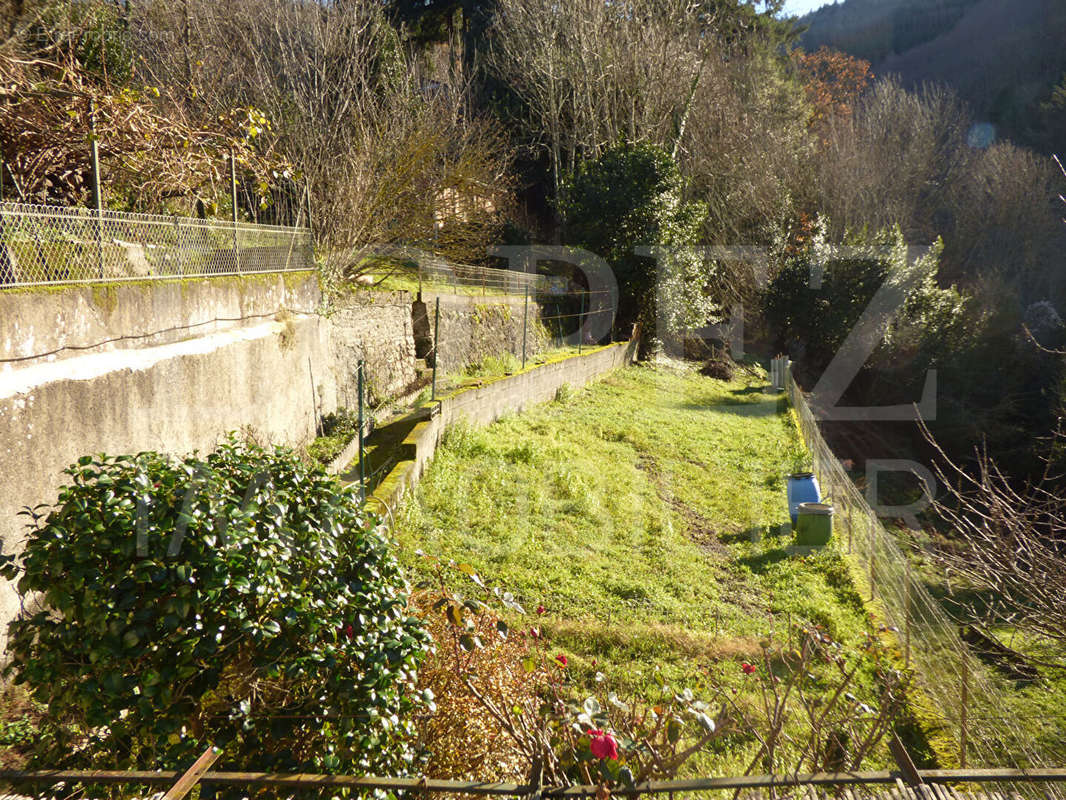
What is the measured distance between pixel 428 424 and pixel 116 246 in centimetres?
419

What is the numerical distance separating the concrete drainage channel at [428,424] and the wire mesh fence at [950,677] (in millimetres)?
4693

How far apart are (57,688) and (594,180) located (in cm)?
1860

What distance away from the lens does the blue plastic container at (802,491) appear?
31.4ft

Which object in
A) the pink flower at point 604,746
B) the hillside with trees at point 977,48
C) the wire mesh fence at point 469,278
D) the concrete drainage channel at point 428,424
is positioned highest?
the hillside with trees at point 977,48

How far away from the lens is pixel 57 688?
9.14 ft

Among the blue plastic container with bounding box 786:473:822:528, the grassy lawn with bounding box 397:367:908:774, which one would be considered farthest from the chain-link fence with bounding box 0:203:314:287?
the blue plastic container with bounding box 786:473:822:528

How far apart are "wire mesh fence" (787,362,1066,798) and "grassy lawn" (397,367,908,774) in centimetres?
47

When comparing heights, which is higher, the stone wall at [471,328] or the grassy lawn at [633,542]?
the stone wall at [471,328]

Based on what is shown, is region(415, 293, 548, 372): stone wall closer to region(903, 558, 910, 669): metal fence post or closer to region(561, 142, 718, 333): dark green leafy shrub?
region(561, 142, 718, 333): dark green leafy shrub

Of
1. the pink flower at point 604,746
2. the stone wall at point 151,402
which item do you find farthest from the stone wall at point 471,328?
the pink flower at point 604,746

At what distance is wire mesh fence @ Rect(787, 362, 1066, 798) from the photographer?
16.6 ft

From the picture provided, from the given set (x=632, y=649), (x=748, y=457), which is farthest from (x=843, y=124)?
(x=632, y=649)

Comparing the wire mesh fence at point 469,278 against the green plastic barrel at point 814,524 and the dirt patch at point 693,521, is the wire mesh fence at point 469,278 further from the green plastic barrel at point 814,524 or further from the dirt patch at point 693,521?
the green plastic barrel at point 814,524

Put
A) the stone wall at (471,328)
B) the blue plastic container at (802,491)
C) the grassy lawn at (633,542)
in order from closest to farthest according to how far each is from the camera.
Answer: the grassy lawn at (633,542), the blue plastic container at (802,491), the stone wall at (471,328)
